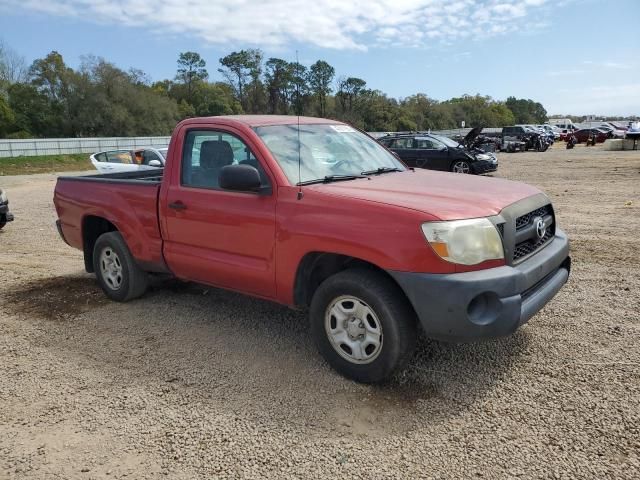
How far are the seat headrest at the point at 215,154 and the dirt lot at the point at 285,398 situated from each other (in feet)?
4.73

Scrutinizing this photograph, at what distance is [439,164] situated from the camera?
19.0 m

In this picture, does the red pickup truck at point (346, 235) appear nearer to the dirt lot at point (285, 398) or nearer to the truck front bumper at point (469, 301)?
the truck front bumper at point (469, 301)

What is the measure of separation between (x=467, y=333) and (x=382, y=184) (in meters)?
1.30

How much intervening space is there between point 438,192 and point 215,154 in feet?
6.30

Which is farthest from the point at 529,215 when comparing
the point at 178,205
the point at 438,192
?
the point at 178,205

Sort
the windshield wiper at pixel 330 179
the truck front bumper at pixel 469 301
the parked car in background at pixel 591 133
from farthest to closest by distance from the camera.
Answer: the parked car in background at pixel 591 133 → the windshield wiper at pixel 330 179 → the truck front bumper at pixel 469 301

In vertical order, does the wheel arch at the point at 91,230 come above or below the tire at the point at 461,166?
below

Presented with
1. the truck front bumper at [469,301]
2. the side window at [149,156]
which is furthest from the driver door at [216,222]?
the side window at [149,156]

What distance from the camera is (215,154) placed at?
4.40 metres

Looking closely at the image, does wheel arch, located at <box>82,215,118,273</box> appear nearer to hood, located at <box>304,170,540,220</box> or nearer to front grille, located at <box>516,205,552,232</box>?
hood, located at <box>304,170,540,220</box>

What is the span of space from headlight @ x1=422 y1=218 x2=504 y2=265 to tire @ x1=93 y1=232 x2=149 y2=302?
3296 mm

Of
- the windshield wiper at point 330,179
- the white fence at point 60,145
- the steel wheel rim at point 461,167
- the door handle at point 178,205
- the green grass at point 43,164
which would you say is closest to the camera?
the windshield wiper at point 330,179

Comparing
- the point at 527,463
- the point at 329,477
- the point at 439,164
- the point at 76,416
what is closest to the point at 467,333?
the point at 527,463

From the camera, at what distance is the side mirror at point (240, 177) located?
3.71 meters
